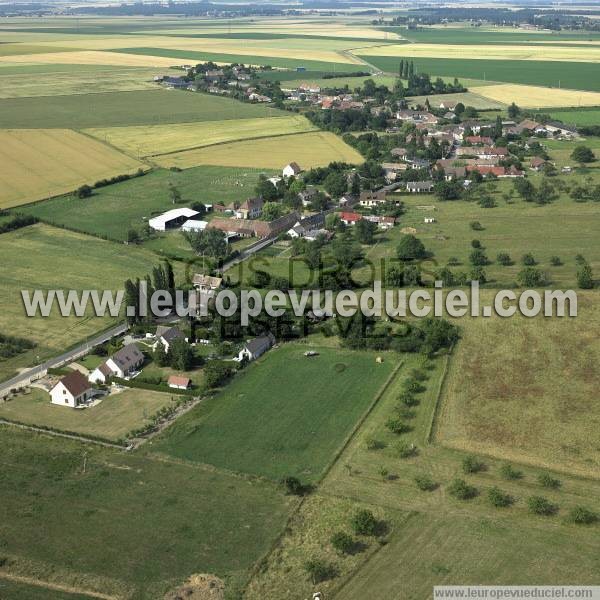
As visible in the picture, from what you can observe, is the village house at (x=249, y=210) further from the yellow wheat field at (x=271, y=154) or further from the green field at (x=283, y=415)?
the green field at (x=283, y=415)

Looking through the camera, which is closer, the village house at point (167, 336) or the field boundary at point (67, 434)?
the field boundary at point (67, 434)

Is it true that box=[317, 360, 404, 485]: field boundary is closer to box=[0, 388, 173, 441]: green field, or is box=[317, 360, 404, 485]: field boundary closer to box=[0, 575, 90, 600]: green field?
box=[0, 388, 173, 441]: green field

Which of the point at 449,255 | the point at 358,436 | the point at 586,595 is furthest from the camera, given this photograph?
the point at 449,255

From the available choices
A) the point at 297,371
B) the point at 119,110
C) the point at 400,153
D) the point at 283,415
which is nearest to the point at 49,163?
A: the point at 119,110

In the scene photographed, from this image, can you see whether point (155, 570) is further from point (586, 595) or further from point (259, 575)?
point (586, 595)

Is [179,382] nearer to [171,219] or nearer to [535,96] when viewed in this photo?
[171,219]

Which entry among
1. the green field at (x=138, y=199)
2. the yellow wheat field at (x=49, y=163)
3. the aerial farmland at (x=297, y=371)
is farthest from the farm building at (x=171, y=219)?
the yellow wheat field at (x=49, y=163)

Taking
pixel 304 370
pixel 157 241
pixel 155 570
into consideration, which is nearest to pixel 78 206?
pixel 157 241

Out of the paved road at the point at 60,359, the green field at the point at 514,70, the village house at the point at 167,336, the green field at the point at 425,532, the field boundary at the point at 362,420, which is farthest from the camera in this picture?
the green field at the point at 514,70
